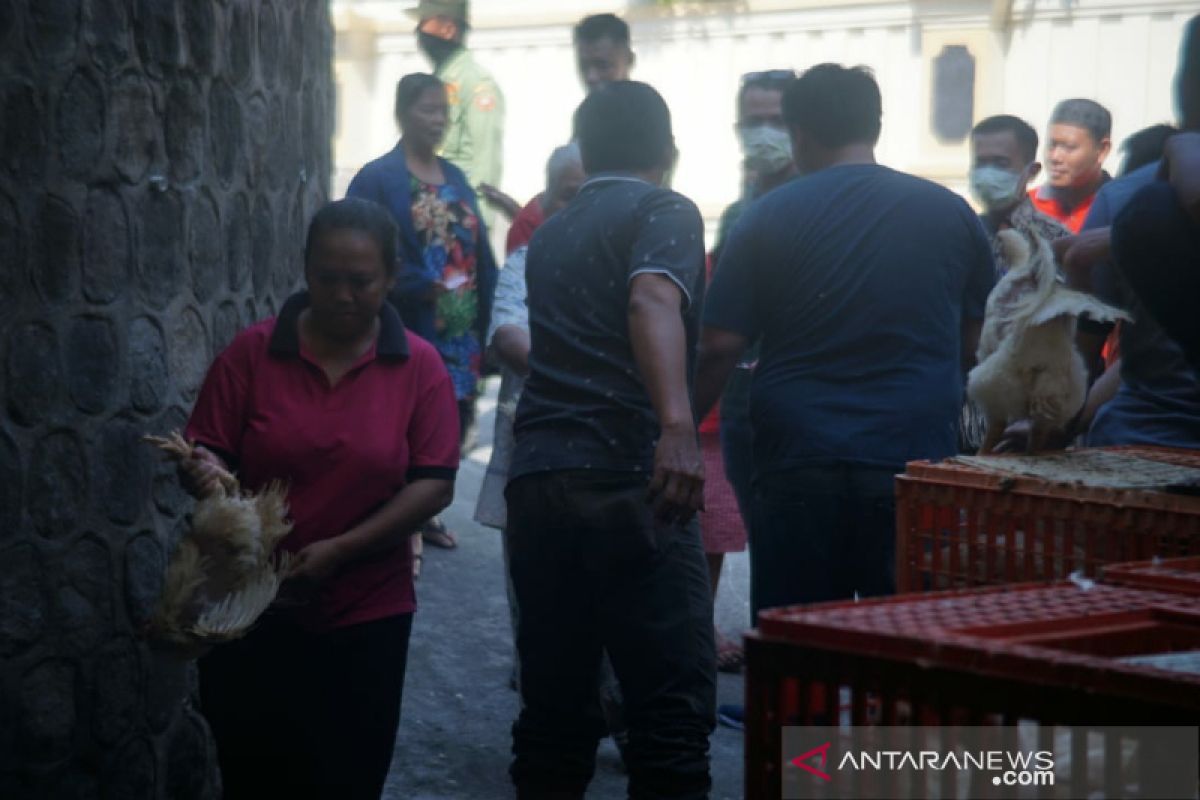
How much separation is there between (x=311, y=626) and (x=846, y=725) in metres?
2.01

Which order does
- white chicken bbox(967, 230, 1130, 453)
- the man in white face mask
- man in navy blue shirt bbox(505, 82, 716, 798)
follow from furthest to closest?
the man in white face mask
man in navy blue shirt bbox(505, 82, 716, 798)
white chicken bbox(967, 230, 1130, 453)

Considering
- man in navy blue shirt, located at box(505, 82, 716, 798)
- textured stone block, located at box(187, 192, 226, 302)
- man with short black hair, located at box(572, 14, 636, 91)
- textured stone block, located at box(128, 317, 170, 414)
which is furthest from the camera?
man with short black hair, located at box(572, 14, 636, 91)

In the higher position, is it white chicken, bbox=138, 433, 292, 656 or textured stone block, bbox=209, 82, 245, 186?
textured stone block, bbox=209, 82, 245, 186

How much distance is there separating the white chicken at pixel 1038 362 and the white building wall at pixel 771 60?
538 inches

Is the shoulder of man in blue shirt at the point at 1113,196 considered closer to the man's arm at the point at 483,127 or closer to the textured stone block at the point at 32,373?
the textured stone block at the point at 32,373

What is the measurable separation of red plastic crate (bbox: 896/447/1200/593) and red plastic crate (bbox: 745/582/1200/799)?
2.18ft

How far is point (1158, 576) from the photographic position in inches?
91.4

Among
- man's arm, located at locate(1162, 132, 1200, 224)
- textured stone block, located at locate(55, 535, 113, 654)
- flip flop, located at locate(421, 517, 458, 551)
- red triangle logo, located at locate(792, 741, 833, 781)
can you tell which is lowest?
flip flop, located at locate(421, 517, 458, 551)

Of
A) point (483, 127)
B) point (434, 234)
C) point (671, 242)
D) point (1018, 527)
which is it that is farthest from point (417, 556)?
point (1018, 527)

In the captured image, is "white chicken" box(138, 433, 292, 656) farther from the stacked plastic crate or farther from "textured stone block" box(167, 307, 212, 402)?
the stacked plastic crate

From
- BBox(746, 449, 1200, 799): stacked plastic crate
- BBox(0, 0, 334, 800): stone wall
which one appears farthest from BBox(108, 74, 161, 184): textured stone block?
BBox(746, 449, 1200, 799): stacked plastic crate

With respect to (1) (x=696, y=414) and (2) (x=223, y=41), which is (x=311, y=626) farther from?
(2) (x=223, y=41)

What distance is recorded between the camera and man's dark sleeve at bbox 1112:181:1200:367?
9.72ft

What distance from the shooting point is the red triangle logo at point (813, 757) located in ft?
6.44
